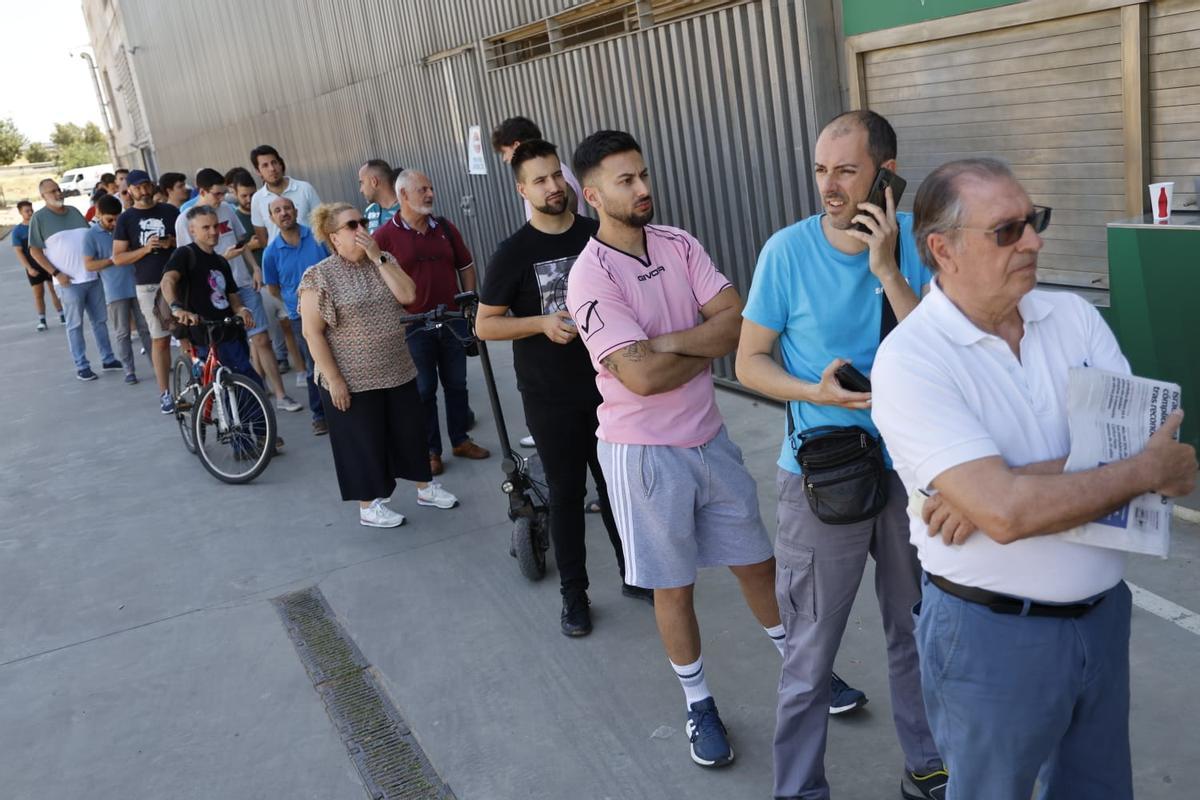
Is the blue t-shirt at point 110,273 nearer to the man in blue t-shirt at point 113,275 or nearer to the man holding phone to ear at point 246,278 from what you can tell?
the man in blue t-shirt at point 113,275

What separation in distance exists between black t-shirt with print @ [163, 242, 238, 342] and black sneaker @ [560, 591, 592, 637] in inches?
167

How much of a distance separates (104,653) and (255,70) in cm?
1601

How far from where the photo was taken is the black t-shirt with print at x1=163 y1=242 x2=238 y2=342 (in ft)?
25.2

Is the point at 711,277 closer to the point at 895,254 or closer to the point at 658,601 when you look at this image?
the point at 895,254

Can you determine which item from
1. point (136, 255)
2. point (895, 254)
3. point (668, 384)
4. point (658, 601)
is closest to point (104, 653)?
point (658, 601)

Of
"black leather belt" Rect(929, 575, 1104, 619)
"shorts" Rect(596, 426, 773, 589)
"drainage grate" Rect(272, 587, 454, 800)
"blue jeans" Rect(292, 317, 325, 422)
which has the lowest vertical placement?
"drainage grate" Rect(272, 587, 454, 800)

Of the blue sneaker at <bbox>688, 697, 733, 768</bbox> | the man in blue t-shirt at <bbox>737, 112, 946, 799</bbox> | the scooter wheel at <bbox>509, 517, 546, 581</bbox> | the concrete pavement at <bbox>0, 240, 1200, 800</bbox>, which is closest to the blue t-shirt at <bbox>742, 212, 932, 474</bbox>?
the man in blue t-shirt at <bbox>737, 112, 946, 799</bbox>

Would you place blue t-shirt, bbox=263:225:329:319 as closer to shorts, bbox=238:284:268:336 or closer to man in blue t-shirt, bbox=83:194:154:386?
shorts, bbox=238:284:268:336

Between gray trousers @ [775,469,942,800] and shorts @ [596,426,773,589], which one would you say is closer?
gray trousers @ [775,469,942,800]

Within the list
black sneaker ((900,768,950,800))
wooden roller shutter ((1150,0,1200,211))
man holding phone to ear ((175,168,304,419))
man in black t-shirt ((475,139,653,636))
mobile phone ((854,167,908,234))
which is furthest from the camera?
man holding phone to ear ((175,168,304,419))

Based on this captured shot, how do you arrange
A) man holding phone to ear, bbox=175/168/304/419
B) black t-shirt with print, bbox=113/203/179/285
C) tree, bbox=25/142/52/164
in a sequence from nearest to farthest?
man holding phone to ear, bbox=175/168/304/419
black t-shirt with print, bbox=113/203/179/285
tree, bbox=25/142/52/164

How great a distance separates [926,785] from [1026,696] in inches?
47.7

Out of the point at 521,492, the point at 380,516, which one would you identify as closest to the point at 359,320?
the point at 380,516

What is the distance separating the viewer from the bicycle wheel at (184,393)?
8.14 m
